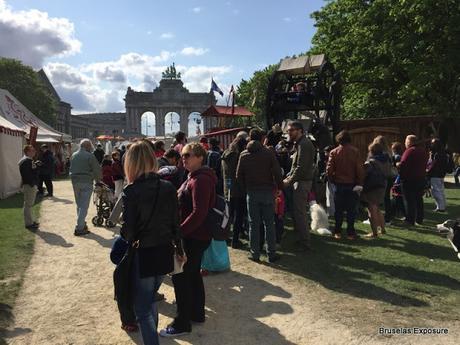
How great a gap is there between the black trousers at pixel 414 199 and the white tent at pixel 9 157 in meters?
13.4

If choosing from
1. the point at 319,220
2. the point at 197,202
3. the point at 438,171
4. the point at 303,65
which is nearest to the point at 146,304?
the point at 197,202

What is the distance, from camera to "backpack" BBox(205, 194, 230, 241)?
429cm

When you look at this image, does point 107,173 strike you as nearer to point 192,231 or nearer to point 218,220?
point 218,220

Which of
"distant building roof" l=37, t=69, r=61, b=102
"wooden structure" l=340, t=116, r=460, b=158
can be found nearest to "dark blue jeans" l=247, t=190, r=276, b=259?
"wooden structure" l=340, t=116, r=460, b=158

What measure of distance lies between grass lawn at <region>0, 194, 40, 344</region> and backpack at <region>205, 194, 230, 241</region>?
2301 millimetres

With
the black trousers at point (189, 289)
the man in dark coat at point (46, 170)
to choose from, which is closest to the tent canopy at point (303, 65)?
the black trousers at point (189, 289)

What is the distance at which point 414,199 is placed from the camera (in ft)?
29.4

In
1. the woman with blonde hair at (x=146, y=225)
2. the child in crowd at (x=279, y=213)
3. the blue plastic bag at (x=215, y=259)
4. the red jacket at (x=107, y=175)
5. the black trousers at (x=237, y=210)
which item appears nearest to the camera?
the woman with blonde hair at (x=146, y=225)

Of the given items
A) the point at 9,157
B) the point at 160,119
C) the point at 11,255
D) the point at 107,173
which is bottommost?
the point at 11,255

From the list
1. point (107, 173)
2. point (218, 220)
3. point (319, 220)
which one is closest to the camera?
point (218, 220)

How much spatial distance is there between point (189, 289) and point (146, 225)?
1.19m

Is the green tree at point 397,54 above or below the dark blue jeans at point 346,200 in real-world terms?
above

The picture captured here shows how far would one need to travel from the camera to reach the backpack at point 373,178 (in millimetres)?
8000

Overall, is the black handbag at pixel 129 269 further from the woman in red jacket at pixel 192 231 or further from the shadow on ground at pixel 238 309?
the shadow on ground at pixel 238 309
